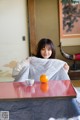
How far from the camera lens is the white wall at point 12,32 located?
4.95 metres

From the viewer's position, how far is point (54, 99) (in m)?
1.85

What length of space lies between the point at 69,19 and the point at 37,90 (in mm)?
3272

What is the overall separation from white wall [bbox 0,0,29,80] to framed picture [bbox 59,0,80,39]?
0.72m

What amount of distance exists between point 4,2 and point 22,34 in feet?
2.34

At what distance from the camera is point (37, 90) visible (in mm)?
1997

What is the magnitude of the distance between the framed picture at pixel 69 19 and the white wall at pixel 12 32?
720 millimetres

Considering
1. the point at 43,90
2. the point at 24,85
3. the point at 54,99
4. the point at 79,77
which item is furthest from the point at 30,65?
the point at 79,77

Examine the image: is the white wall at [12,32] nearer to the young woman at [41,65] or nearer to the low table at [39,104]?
the young woman at [41,65]

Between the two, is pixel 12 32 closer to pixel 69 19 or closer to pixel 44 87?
pixel 69 19

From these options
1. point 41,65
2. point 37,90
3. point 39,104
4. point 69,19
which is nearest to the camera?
point 39,104

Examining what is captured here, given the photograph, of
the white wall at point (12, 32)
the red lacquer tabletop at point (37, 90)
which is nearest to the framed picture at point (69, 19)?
A: the white wall at point (12, 32)

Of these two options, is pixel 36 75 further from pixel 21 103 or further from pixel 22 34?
pixel 22 34

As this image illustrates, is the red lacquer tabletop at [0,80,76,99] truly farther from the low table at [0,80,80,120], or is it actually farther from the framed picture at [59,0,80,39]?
the framed picture at [59,0,80,39]

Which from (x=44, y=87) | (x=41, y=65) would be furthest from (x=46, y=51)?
(x=44, y=87)
